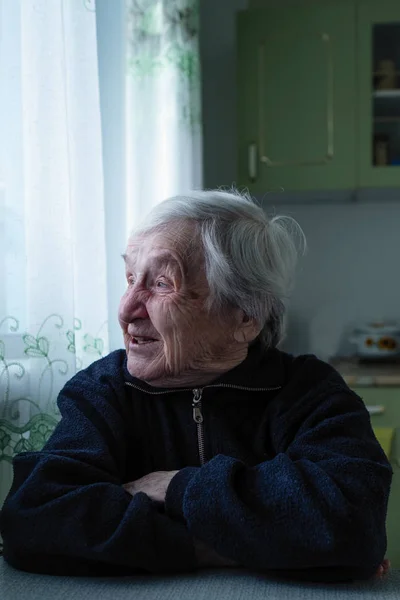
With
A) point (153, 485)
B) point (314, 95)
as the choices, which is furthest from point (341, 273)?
point (153, 485)

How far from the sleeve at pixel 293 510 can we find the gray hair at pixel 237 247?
266 millimetres

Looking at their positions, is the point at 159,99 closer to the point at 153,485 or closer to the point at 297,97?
the point at 297,97

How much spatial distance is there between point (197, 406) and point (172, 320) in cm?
14

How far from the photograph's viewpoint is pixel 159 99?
2.29 metres

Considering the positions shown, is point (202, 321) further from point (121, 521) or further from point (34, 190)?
point (34, 190)

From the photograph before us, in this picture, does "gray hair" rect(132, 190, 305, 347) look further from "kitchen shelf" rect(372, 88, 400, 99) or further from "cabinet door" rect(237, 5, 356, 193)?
"kitchen shelf" rect(372, 88, 400, 99)

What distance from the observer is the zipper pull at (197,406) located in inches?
46.8

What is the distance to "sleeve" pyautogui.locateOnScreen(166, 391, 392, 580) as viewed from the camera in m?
0.98

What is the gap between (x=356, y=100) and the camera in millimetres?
2902

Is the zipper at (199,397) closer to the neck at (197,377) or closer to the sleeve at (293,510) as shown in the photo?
the neck at (197,377)

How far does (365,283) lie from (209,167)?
819 mm

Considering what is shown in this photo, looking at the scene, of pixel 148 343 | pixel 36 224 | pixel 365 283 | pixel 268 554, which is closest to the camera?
pixel 268 554

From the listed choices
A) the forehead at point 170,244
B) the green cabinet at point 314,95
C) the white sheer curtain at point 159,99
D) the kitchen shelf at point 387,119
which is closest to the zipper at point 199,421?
the forehead at point 170,244

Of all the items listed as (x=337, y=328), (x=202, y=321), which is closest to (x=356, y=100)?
(x=337, y=328)
